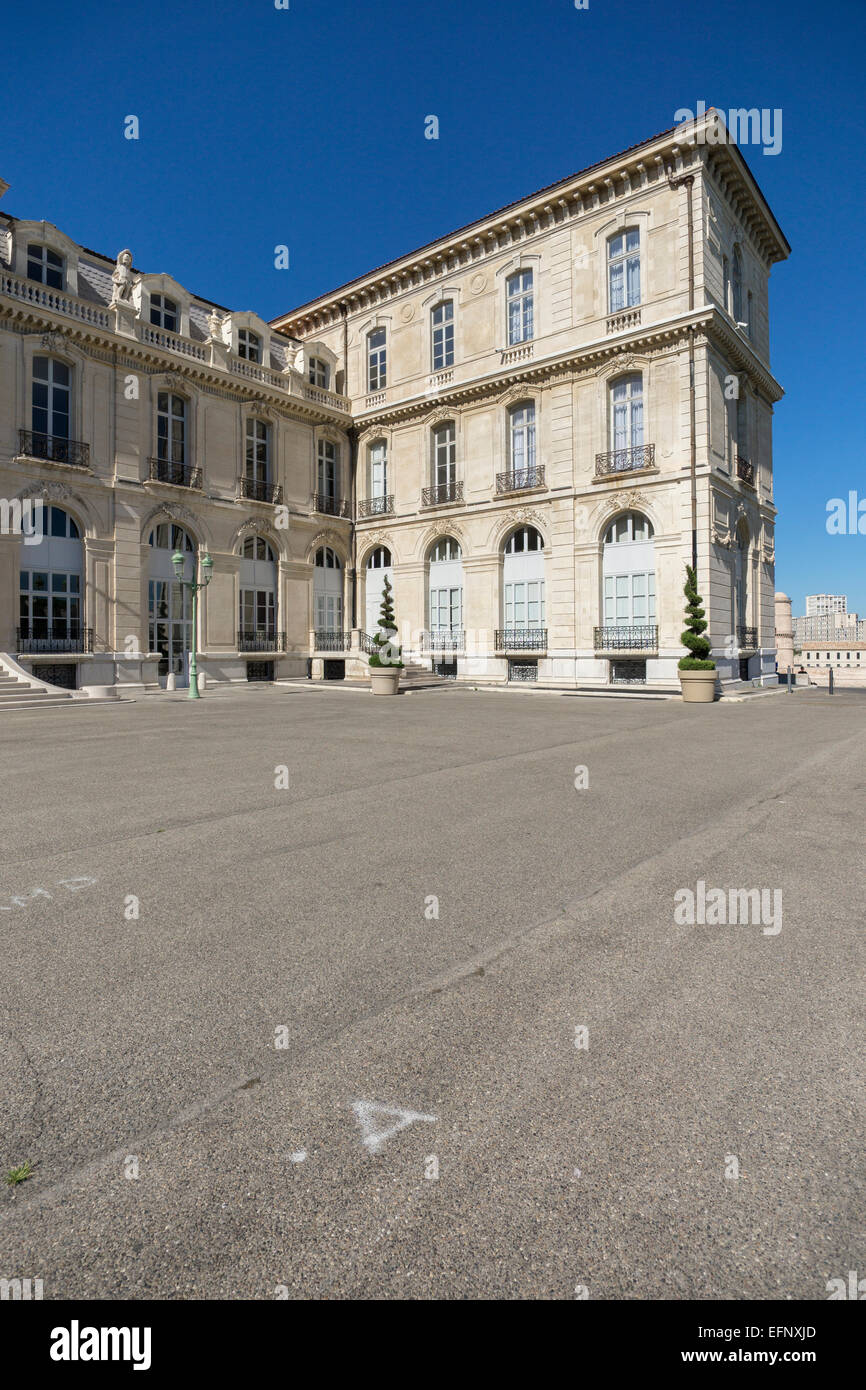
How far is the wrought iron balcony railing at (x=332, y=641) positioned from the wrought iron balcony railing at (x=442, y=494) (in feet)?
22.9

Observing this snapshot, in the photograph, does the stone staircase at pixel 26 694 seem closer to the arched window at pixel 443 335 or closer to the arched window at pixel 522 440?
the arched window at pixel 522 440

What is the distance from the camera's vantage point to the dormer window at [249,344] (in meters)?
29.2

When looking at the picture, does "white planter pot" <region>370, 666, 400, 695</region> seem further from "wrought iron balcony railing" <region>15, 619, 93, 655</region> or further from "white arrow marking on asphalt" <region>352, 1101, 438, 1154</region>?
"white arrow marking on asphalt" <region>352, 1101, 438, 1154</region>

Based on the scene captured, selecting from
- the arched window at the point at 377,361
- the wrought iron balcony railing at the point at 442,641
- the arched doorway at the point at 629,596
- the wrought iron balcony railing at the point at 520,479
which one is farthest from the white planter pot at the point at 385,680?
the arched window at the point at 377,361

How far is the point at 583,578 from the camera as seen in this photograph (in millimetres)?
26109

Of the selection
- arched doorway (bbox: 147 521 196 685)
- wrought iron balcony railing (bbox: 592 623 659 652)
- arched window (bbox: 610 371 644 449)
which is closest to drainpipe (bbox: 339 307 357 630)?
arched doorway (bbox: 147 521 196 685)

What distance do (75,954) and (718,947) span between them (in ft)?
10.5

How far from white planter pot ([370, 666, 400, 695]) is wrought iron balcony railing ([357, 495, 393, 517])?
1133 centimetres

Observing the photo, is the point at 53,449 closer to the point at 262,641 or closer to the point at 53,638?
the point at 53,638

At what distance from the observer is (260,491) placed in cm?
2928

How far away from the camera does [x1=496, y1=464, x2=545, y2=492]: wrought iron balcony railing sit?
1078 inches

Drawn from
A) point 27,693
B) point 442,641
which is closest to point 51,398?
point 27,693

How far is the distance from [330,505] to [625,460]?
45.1ft
